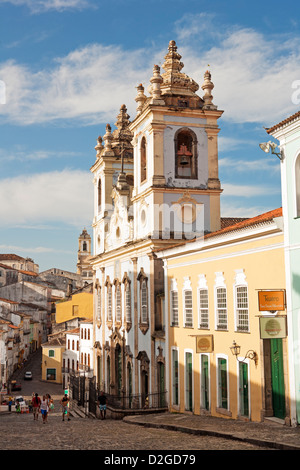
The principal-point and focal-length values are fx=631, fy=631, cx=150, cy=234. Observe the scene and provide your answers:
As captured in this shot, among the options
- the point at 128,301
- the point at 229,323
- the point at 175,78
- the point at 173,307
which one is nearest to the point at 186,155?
the point at 175,78

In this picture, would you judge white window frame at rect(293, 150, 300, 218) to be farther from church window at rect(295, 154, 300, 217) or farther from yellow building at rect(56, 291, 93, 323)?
yellow building at rect(56, 291, 93, 323)

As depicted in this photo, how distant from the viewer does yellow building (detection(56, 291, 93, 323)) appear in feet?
238

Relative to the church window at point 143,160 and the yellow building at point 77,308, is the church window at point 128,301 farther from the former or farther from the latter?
the yellow building at point 77,308

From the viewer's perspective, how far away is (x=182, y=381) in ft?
83.6

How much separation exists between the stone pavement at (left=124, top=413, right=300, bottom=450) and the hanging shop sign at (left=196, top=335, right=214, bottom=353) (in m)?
2.51

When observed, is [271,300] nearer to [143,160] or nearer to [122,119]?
[143,160]

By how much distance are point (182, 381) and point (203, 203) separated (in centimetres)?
1025

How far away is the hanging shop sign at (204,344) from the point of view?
73.6 ft

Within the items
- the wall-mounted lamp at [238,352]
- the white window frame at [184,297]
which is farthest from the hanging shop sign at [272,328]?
the white window frame at [184,297]

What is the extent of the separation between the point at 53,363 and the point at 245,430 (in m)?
53.5

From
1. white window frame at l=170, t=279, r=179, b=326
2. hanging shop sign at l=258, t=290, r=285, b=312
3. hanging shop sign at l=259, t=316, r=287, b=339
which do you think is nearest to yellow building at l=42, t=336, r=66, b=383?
white window frame at l=170, t=279, r=179, b=326

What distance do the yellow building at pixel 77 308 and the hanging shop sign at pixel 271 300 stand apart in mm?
55844

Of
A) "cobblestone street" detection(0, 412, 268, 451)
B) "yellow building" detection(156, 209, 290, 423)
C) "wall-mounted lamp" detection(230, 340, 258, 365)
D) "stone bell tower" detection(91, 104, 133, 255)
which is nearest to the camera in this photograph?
"cobblestone street" detection(0, 412, 268, 451)
